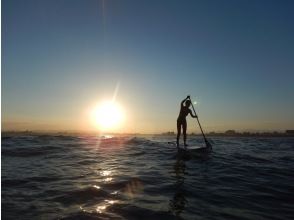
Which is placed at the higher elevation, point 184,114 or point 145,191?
point 184,114

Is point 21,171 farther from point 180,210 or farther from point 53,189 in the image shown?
Result: point 180,210

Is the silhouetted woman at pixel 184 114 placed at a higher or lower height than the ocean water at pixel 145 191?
higher

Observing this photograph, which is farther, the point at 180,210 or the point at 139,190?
the point at 139,190

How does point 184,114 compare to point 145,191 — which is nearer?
point 145,191

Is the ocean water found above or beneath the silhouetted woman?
beneath

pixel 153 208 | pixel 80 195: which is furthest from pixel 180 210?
pixel 80 195

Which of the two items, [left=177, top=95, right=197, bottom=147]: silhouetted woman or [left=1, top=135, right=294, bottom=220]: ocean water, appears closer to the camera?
[left=1, top=135, right=294, bottom=220]: ocean water

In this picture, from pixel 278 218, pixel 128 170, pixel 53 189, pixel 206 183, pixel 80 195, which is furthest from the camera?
pixel 128 170

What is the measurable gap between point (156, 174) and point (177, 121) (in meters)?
9.46

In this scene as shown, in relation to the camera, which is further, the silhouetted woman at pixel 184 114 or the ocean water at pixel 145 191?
the silhouetted woman at pixel 184 114

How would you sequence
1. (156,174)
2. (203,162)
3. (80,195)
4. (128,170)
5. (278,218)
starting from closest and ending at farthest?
(278,218), (80,195), (156,174), (128,170), (203,162)

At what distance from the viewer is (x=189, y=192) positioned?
10.5 metres

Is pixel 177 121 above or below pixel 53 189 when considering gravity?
above

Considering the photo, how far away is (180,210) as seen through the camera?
8312 mm
